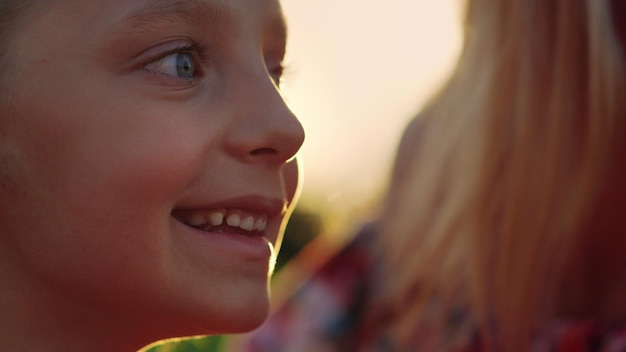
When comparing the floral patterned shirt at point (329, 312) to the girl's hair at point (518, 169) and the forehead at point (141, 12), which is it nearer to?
the girl's hair at point (518, 169)

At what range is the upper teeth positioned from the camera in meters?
1.15

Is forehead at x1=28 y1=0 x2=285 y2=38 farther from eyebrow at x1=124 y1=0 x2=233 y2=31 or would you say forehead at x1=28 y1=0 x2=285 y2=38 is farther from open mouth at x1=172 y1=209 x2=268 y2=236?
open mouth at x1=172 y1=209 x2=268 y2=236

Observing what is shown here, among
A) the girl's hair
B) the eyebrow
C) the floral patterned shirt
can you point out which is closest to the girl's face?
the eyebrow

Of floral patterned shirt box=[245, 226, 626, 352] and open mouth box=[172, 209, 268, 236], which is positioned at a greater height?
open mouth box=[172, 209, 268, 236]

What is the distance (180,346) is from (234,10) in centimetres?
147

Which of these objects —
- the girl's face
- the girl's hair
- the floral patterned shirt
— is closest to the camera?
the girl's face

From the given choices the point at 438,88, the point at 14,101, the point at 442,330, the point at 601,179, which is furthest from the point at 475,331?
the point at 14,101

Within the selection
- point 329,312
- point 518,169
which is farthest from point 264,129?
point 329,312

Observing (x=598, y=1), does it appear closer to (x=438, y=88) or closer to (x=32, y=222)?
(x=438, y=88)

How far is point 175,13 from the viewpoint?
3.73ft

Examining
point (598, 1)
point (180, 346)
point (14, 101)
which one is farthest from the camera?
point (180, 346)

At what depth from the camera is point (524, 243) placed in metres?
2.16

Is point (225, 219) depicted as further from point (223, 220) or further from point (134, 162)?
point (134, 162)

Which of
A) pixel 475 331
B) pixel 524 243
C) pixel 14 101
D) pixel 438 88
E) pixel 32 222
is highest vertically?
pixel 438 88
